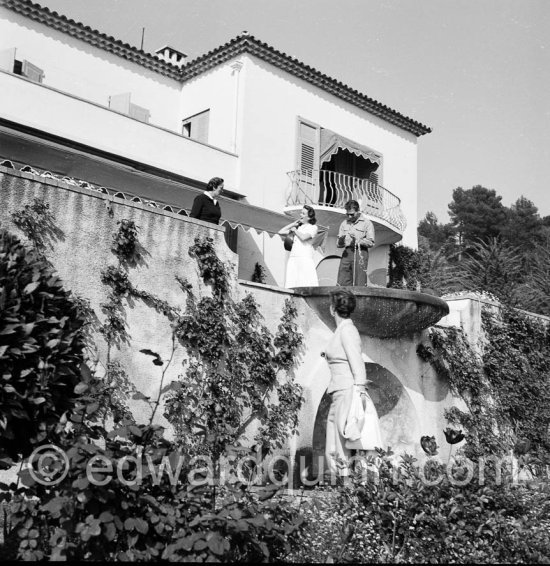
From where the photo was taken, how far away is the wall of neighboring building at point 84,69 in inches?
642

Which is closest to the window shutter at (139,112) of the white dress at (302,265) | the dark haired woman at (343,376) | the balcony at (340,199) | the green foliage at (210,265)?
the balcony at (340,199)

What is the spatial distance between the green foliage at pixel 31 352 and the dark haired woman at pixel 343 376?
3.30 m

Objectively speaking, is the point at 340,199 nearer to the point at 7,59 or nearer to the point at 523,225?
the point at 7,59

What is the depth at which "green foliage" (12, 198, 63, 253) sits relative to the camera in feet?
25.7

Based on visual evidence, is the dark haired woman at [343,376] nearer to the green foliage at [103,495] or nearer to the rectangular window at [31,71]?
the green foliage at [103,495]

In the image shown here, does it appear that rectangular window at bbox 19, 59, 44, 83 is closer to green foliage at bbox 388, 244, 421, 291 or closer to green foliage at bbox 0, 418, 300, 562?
green foliage at bbox 388, 244, 421, 291

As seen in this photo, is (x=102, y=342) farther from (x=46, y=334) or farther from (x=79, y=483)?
(x=79, y=483)

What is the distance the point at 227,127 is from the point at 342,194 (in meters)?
4.07

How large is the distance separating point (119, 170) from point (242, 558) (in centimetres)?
888

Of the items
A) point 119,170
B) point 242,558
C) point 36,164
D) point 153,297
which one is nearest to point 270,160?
point 119,170

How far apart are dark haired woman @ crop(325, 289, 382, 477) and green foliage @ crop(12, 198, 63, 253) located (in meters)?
3.33

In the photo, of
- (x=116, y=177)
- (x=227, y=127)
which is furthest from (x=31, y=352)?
(x=227, y=127)

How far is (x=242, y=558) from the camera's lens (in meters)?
4.97

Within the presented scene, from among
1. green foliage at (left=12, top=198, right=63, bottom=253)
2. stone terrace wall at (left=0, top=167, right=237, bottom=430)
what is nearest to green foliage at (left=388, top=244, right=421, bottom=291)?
stone terrace wall at (left=0, top=167, right=237, bottom=430)
